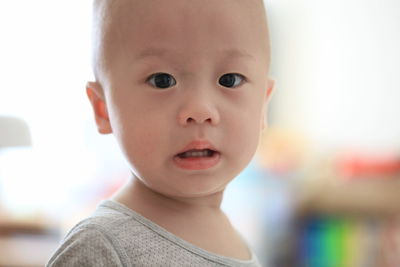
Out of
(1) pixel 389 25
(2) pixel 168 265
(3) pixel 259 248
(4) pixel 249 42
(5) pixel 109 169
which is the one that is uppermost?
(1) pixel 389 25

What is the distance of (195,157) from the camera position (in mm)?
600

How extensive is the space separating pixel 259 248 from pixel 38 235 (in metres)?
0.85

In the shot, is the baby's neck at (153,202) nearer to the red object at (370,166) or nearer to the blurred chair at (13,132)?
the blurred chair at (13,132)

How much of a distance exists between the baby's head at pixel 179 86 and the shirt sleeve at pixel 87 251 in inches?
4.1

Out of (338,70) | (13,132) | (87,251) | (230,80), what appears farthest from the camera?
(338,70)

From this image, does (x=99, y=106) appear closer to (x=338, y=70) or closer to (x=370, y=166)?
(x=370, y=166)

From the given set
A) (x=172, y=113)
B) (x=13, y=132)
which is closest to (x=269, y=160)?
(x=13, y=132)

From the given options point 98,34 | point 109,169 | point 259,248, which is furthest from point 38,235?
point 98,34

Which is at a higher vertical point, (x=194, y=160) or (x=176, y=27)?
(x=176, y=27)

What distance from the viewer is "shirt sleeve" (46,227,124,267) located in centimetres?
Result: 52

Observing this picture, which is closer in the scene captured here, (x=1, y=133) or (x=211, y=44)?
(x=211, y=44)

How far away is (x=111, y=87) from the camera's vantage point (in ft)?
2.04

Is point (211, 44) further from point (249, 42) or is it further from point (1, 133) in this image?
point (1, 133)

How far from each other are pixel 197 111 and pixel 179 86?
42 millimetres
